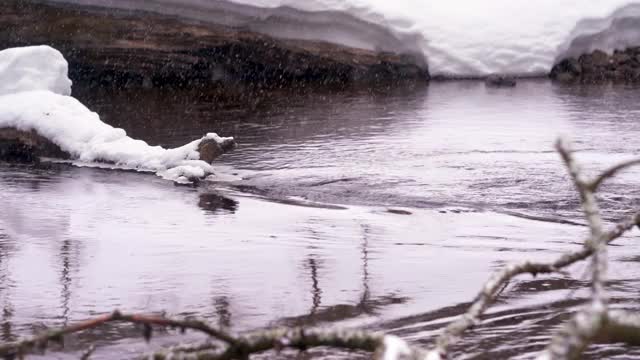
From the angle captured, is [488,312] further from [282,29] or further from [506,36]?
[506,36]

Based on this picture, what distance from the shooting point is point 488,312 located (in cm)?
444

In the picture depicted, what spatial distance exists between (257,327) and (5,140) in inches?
195

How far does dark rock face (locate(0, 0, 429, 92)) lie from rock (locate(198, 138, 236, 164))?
17.0 ft

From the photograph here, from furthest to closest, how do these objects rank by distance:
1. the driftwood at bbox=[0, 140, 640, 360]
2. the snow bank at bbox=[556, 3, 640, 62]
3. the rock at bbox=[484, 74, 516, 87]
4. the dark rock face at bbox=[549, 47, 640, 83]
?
the snow bank at bbox=[556, 3, 640, 62], the dark rock face at bbox=[549, 47, 640, 83], the rock at bbox=[484, 74, 516, 87], the driftwood at bbox=[0, 140, 640, 360]

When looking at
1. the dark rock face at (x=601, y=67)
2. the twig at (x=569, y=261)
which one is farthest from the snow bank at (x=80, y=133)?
the dark rock face at (x=601, y=67)

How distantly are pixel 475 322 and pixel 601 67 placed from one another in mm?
13052

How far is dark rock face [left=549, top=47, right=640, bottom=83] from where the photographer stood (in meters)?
14.4

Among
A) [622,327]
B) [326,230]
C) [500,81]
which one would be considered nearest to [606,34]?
[500,81]

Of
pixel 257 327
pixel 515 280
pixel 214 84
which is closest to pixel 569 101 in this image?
pixel 214 84

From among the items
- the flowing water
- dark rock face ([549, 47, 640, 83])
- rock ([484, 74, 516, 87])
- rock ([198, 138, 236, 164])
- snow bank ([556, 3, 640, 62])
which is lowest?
the flowing water

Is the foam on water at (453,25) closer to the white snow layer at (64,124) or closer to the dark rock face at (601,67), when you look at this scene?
the dark rock face at (601,67)

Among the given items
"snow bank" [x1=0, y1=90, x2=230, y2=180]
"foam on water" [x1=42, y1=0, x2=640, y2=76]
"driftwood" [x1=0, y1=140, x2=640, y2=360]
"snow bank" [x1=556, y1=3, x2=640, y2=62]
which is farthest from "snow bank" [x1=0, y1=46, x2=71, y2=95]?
"snow bank" [x1=556, y1=3, x2=640, y2=62]

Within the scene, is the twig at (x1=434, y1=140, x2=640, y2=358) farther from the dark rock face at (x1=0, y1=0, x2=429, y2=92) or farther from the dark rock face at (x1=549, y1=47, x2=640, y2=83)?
the dark rock face at (x1=549, y1=47, x2=640, y2=83)

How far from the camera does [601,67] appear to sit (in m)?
14.6
